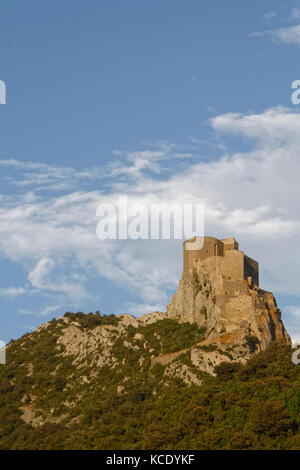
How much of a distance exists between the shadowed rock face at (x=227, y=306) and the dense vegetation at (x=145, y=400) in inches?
104

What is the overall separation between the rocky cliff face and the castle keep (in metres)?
0.47

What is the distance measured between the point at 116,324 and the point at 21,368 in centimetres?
1469

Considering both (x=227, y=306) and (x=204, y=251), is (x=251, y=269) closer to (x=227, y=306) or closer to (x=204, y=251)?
(x=204, y=251)

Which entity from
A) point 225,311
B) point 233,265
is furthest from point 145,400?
point 233,265

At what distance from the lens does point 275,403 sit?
2844 inches

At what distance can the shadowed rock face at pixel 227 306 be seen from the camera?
9662 cm

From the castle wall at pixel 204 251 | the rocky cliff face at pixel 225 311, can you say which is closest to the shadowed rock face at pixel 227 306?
the rocky cliff face at pixel 225 311

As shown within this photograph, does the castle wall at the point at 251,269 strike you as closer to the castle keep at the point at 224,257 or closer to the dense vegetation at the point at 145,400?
the castle keep at the point at 224,257

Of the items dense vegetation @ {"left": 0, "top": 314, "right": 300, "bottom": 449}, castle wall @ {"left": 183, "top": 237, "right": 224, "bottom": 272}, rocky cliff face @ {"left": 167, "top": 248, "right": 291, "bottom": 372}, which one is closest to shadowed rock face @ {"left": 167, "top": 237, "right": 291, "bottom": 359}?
rocky cliff face @ {"left": 167, "top": 248, "right": 291, "bottom": 372}

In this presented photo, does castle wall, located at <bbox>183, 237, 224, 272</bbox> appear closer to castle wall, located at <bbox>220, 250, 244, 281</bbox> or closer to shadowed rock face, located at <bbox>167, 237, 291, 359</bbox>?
shadowed rock face, located at <bbox>167, 237, 291, 359</bbox>

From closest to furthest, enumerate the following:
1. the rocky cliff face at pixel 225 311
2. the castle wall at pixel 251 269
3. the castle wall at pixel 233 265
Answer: the rocky cliff face at pixel 225 311
the castle wall at pixel 233 265
the castle wall at pixel 251 269

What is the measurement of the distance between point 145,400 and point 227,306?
700 inches

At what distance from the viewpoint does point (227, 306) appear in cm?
10100
